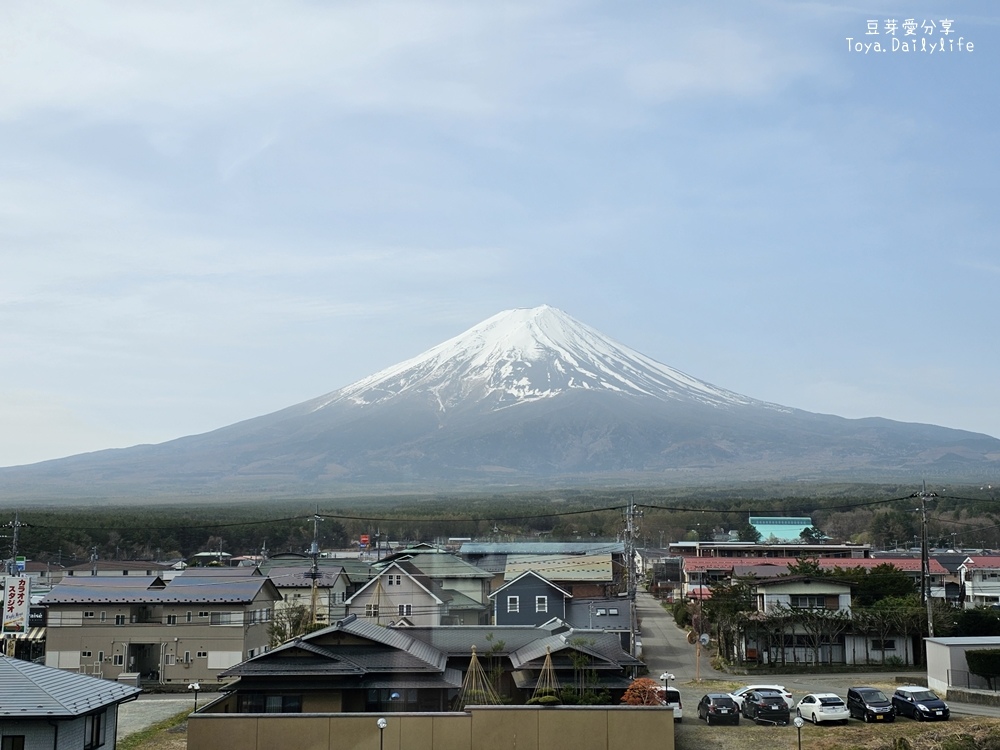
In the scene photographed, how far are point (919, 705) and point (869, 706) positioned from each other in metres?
0.81

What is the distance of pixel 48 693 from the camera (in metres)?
11.1

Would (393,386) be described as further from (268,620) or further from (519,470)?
(268,620)

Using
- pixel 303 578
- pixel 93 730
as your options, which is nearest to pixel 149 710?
pixel 93 730

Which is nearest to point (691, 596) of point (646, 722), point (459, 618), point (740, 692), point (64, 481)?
point (459, 618)

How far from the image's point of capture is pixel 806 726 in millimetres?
15453

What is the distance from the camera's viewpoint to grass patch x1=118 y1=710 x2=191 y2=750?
14.8 metres

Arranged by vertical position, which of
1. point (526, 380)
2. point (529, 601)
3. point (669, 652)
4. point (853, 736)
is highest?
point (526, 380)

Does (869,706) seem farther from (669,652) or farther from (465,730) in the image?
(669,652)

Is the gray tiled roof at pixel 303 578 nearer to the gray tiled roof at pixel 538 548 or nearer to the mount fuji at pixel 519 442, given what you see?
the gray tiled roof at pixel 538 548

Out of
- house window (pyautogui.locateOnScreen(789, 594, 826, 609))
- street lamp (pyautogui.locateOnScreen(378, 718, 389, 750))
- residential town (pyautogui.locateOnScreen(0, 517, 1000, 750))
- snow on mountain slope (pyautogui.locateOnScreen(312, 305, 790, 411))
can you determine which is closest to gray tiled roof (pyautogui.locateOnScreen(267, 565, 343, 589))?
residential town (pyautogui.locateOnScreen(0, 517, 1000, 750))

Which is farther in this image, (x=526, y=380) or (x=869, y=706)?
(x=526, y=380)

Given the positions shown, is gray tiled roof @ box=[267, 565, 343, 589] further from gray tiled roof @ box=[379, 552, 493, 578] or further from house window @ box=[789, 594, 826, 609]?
house window @ box=[789, 594, 826, 609]

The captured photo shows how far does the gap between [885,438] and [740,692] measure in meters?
163

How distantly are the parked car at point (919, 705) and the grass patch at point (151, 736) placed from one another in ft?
36.2
